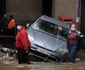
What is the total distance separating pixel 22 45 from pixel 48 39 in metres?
2.06

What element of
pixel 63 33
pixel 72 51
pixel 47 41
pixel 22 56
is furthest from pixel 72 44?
pixel 22 56

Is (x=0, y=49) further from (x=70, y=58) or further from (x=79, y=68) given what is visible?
(x=79, y=68)

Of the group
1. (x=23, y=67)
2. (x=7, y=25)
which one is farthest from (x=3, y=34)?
(x=23, y=67)

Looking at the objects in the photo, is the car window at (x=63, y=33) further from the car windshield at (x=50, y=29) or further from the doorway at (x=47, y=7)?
the doorway at (x=47, y=7)

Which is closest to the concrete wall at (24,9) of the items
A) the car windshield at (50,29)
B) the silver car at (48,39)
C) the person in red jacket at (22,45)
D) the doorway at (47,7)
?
the doorway at (47,7)

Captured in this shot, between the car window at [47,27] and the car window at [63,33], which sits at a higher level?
the car window at [47,27]

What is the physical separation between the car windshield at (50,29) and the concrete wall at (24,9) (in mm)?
7033

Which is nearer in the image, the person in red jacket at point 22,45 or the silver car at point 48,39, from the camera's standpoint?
the person in red jacket at point 22,45

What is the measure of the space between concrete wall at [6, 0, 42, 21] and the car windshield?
703cm

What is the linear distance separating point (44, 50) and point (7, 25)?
729cm

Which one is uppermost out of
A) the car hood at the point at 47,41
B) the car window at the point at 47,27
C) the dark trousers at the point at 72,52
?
the car window at the point at 47,27

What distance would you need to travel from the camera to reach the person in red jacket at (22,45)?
46.7ft

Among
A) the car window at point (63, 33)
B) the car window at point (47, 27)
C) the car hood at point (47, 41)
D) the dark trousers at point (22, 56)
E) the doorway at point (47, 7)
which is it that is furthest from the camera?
the doorway at point (47, 7)

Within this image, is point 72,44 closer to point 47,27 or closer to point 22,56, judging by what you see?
point 47,27
